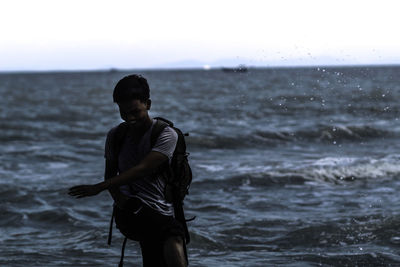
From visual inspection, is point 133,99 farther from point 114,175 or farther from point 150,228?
point 150,228

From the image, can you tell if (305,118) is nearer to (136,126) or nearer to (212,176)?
(212,176)

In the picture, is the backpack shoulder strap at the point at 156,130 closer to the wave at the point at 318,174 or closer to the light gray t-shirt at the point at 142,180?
the light gray t-shirt at the point at 142,180

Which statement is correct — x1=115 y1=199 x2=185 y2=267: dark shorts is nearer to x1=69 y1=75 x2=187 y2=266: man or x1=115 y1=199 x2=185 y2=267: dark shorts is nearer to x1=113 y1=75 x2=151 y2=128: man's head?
x1=69 y1=75 x2=187 y2=266: man

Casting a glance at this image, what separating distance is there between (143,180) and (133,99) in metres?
0.51

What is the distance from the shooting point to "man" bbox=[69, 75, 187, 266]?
4.20 metres

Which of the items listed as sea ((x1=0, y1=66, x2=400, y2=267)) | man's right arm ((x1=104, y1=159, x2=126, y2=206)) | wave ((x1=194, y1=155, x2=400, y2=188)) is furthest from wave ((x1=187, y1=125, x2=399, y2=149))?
man's right arm ((x1=104, y1=159, x2=126, y2=206))

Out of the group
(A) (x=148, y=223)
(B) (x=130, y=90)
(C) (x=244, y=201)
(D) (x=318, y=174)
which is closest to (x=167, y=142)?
(B) (x=130, y=90)

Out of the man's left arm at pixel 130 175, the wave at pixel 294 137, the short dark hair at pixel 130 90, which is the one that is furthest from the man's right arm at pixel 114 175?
the wave at pixel 294 137

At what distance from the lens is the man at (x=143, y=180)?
13.8 ft

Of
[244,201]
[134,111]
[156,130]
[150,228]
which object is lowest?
[244,201]

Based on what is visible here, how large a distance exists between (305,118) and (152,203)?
91.7 ft

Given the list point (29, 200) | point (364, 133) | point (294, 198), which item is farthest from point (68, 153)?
point (364, 133)

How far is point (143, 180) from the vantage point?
14.1ft

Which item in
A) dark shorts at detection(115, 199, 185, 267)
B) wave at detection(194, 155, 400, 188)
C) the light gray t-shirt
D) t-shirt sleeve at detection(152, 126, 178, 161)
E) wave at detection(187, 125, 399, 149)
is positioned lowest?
wave at detection(187, 125, 399, 149)
